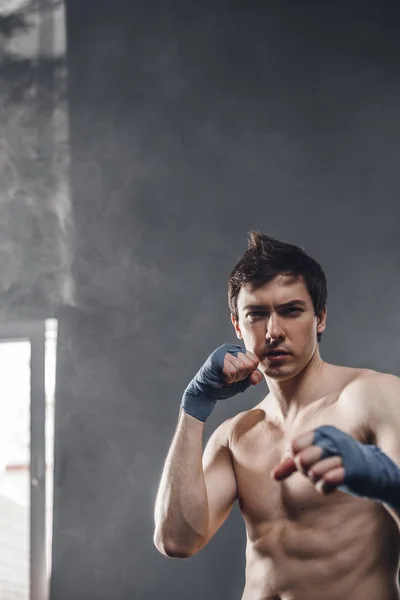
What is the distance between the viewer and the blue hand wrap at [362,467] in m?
1.01

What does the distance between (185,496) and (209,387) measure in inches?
9.9

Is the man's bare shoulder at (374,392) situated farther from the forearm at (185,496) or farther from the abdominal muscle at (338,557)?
the forearm at (185,496)

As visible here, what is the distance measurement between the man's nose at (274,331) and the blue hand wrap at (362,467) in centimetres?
51

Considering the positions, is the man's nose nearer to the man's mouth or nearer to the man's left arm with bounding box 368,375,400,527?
the man's mouth

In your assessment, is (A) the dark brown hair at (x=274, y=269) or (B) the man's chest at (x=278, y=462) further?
(A) the dark brown hair at (x=274, y=269)

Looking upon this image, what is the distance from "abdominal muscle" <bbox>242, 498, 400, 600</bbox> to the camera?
57.6 inches

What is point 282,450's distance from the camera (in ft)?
5.41

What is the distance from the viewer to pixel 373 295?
2.37m

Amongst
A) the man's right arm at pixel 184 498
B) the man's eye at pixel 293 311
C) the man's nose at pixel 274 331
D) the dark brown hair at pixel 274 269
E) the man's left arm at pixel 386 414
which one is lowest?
the man's right arm at pixel 184 498

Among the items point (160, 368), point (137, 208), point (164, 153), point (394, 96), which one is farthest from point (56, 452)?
point (394, 96)

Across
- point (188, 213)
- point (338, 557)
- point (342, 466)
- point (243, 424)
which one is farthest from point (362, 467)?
point (188, 213)

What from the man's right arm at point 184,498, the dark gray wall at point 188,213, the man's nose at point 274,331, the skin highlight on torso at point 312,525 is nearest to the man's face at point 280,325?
the man's nose at point 274,331

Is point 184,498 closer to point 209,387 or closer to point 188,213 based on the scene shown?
point 209,387

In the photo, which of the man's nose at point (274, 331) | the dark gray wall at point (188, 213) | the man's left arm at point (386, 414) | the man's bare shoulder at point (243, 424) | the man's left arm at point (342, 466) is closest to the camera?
the man's left arm at point (342, 466)
